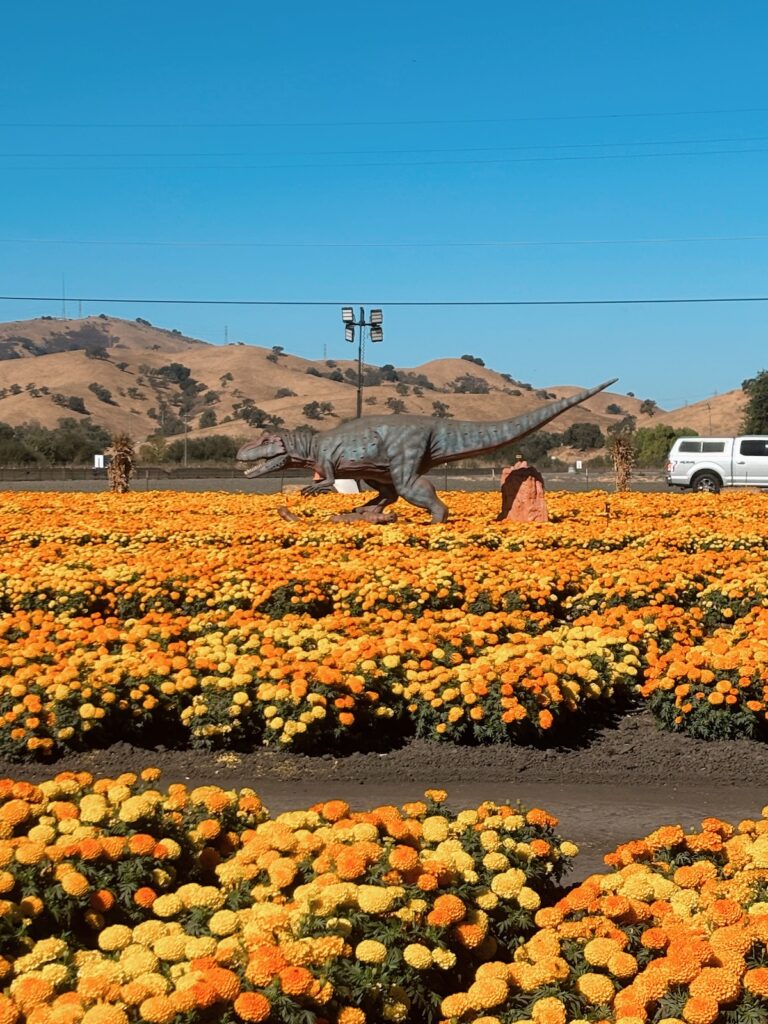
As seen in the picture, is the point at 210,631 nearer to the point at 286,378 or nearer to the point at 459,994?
the point at 459,994

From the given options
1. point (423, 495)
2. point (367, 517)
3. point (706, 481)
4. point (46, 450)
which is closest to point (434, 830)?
point (423, 495)

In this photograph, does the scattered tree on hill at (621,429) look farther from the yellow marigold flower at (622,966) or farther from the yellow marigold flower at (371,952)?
the yellow marigold flower at (371,952)

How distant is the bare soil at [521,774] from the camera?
18.1ft

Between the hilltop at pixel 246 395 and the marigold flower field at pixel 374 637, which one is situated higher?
the hilltop at pixel 246 395

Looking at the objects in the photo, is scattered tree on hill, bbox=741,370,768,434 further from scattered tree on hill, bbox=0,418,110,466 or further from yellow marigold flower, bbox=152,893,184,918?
yellow marigold flower, bbox=152,893,184,918

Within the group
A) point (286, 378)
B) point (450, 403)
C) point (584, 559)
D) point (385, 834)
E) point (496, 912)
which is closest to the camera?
point (496, 912)

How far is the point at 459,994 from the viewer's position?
292 centimetres

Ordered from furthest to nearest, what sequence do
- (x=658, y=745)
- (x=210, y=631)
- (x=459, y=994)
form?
(x=210, y=631) → (x=658, y=745) → (x=459, y=994)

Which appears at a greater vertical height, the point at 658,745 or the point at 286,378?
the point at 286,378

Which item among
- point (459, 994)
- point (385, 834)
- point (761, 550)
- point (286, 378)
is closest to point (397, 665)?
point (385, 834)

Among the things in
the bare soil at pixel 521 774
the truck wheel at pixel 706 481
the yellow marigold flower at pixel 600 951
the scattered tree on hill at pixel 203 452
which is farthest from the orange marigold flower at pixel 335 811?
the scattered tree on hill at pixel 203 452

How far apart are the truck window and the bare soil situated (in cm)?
2456

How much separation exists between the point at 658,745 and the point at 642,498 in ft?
48.7

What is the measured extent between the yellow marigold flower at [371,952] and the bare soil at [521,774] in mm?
2529
